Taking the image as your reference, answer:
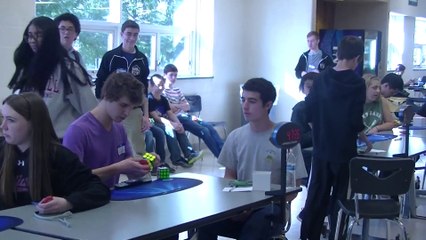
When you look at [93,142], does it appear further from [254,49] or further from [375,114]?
[254,49]

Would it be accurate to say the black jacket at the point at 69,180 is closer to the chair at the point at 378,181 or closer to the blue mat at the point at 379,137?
the chair at the point at 378,181

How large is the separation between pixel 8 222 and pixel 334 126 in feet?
7.92

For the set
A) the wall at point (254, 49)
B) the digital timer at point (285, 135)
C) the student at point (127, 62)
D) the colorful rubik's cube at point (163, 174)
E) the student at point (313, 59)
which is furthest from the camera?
the wall at point (254, 49)

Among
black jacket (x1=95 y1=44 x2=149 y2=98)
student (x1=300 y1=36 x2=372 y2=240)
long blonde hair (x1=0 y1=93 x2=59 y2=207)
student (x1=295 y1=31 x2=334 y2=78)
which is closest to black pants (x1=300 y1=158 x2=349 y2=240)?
student (x1=300 y1=36 x2=372 y2=240)

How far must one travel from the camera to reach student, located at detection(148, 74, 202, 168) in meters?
7.68

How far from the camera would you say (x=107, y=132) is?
3104mm

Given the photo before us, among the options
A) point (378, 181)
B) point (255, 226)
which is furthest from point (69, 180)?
point (378, 181)

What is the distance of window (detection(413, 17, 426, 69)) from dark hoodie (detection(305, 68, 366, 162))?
11346mm

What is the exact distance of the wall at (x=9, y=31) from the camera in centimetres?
632

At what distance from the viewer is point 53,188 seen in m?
2.65

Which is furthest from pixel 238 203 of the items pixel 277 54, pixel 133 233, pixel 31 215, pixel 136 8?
pixel 277 54

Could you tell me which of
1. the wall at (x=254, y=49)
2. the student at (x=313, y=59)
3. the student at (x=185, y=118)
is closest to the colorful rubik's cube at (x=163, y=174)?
the student at (x=185, y=118)

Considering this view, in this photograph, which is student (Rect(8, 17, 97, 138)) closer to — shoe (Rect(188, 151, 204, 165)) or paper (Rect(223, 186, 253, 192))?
paper (Rect(223, 186, 253, 192))

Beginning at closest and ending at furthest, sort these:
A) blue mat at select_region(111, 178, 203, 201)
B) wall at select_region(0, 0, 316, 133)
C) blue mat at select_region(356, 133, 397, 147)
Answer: blue mat at select_region(111, 178, 203, 201)
blue mat at select_region(356, 133, 397, 147)
wall at select_region(0, 0, 316, 133)
